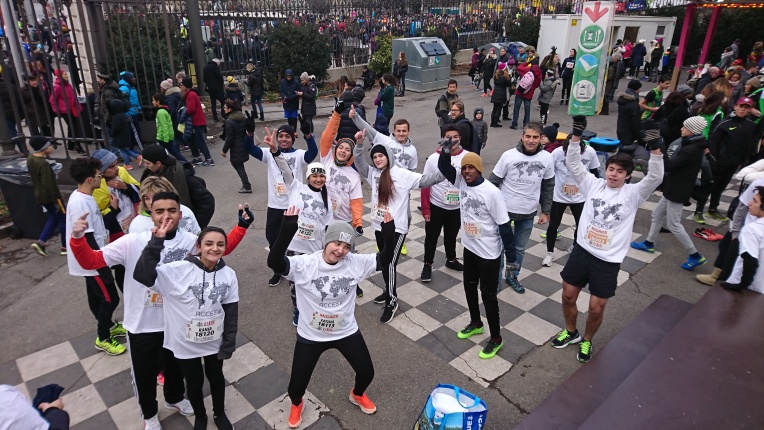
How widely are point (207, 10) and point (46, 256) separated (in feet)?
36.9

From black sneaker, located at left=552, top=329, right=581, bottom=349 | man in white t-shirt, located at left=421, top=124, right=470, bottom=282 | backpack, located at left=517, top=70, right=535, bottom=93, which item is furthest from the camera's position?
backpack, located at left=517, top=70, right=535, bottom=93

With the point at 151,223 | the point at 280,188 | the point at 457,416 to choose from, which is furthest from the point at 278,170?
the point at 457,416

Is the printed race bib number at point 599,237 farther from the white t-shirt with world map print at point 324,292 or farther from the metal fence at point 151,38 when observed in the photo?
the metal fence at point 151,38

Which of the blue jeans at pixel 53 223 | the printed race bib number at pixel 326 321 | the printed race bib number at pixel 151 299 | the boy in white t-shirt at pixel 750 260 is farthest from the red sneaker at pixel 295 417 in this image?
the blue jeans at pixel 53 223

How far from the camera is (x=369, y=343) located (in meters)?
4.90

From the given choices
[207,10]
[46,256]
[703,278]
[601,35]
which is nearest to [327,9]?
[207,10]

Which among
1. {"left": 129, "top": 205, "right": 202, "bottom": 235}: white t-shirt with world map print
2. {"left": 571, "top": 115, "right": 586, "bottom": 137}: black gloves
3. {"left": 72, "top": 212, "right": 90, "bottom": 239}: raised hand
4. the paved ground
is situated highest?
{"left": 571, "top": 115, "right": 586, "bottom": 137}: black gloves

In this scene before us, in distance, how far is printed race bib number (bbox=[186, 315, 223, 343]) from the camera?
3301 millimetres

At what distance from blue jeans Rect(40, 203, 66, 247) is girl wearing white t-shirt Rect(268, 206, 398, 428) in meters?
4.73

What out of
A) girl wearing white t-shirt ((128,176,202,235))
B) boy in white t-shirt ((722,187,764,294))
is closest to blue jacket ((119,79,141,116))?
girl wearing white t-shirt ((128,176,202,235))

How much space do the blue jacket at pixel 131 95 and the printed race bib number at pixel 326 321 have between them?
8.87m

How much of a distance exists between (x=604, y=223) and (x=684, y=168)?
9.54 feet

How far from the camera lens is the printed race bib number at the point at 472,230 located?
14.5 ft

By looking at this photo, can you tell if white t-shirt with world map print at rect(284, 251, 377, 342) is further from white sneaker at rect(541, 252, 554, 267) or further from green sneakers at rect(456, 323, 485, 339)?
white sneaker at rect(541, 252, 554, 267)
